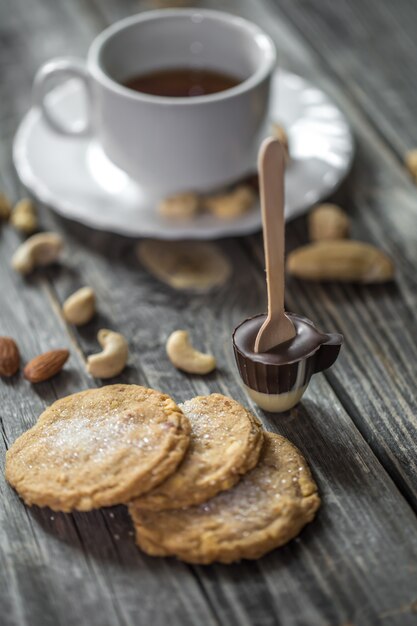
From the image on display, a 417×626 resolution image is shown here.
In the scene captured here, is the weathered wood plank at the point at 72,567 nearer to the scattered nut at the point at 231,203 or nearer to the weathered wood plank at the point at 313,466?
the weathered wood plank at the point at 313,466

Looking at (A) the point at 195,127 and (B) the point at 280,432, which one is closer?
(B) the point at 280,432

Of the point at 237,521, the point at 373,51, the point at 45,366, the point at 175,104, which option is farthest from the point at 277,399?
the point at 373,51

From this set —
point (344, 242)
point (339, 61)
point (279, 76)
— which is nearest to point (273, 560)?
point (344, 242)

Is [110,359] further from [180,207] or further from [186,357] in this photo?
[180,207]

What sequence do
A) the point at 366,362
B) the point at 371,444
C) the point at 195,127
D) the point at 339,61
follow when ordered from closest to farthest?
Answer: the point at 371,444, the point at 366,362, the point at 195,127, the point at 339,61

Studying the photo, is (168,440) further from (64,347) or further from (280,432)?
(64,347)

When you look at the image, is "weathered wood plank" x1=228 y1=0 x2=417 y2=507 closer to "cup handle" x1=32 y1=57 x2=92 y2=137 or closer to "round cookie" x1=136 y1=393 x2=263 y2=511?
"round cookie" x1=136 y1=393 x2=263 y2=511

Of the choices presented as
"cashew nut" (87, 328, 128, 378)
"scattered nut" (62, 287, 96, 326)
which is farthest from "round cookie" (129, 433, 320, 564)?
"scattered nut" (62, 287, 96, 326)
